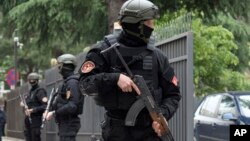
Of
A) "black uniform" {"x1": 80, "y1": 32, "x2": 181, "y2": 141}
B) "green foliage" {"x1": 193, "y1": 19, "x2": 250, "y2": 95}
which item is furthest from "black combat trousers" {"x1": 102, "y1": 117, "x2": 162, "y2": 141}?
"green foliage" {"x1": 193, "y1": 19, "x2": 250, "y2": 95}

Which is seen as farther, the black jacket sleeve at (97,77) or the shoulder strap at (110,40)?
the shoulder strap at (110,40)

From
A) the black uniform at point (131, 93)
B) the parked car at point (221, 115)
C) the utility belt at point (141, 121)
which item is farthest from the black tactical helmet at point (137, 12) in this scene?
the parked car at point (221, 115)

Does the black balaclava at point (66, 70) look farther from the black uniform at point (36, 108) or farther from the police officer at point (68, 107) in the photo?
the black uniform at point (36, 108)

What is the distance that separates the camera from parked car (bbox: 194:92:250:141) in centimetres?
1278

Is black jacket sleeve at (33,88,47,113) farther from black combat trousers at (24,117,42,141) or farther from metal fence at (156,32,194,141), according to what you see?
metal fence at (156,32,194,141)

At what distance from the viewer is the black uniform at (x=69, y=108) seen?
9312mm

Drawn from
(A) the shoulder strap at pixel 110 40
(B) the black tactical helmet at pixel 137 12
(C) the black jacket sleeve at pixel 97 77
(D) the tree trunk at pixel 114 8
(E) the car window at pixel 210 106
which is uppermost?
(D) the tree trunk at pixel 114 8

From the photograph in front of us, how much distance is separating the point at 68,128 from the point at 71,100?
402mm

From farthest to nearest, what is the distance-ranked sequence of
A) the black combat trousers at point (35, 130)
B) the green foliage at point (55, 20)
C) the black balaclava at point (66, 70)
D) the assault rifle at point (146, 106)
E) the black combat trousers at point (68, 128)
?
the green foliage at point (55, 20) < the black combat trousers at point (35, 130) < the black balaclava at point (66, 70) < the black combat trousers at point (68, 128) < the assault rifle at point (146, 106)

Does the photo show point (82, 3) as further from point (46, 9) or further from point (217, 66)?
point (217, 66)

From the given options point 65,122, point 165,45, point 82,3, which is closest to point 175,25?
point 165,45

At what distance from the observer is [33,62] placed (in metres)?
51.2

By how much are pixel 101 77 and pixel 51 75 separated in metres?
11.1

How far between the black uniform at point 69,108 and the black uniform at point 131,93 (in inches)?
153
